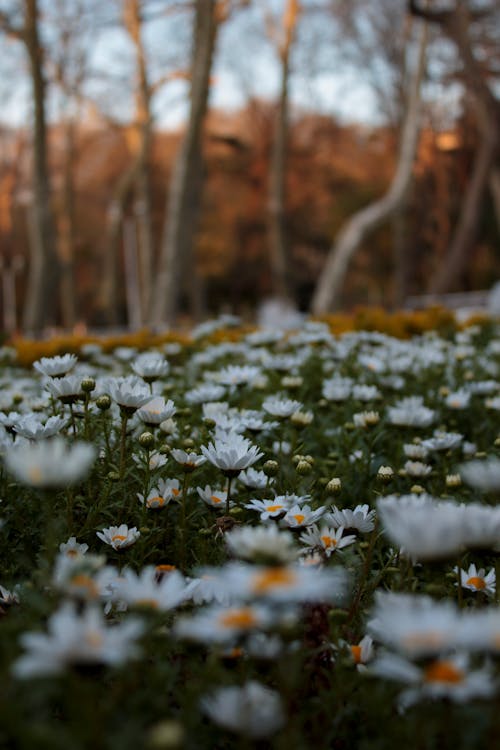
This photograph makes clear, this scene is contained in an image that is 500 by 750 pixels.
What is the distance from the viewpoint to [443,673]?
936 millimetres

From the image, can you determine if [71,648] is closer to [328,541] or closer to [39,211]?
[328,541]

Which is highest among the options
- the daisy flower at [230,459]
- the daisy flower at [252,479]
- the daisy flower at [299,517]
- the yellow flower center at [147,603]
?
the daisy flower at [230,459]

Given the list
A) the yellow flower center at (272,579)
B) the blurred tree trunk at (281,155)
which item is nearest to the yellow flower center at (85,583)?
the yellow flower center at (272,579)

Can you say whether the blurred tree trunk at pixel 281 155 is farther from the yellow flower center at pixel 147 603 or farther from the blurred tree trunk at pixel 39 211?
the yellow flower center at pixel 147 603

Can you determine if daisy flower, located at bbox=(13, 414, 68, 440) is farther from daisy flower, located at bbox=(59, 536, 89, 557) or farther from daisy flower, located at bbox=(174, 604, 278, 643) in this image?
daisy flower, located at bbox=(174, 604, 278, 643)

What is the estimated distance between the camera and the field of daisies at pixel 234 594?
36.4 inches

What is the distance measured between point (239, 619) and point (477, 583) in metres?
0.91

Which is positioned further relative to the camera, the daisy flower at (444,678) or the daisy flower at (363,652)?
the daisy flower at (363,652)

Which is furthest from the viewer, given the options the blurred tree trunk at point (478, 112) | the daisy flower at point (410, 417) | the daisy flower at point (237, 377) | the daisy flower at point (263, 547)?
the blurred tree trunk at point (478, 112)

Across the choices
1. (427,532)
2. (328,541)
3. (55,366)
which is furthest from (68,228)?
(427,532)

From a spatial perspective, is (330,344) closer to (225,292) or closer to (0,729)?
(0,729)

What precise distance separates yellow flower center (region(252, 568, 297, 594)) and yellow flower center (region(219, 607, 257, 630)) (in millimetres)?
52

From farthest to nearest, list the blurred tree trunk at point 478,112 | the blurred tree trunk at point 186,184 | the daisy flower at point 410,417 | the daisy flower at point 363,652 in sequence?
the blurred tree trunk at point 478,112 → the blurred tree trunk at point 186,184 → the daisy flower at point 410,417 → the daisy flower at point 363,652

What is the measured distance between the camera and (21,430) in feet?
5.90
